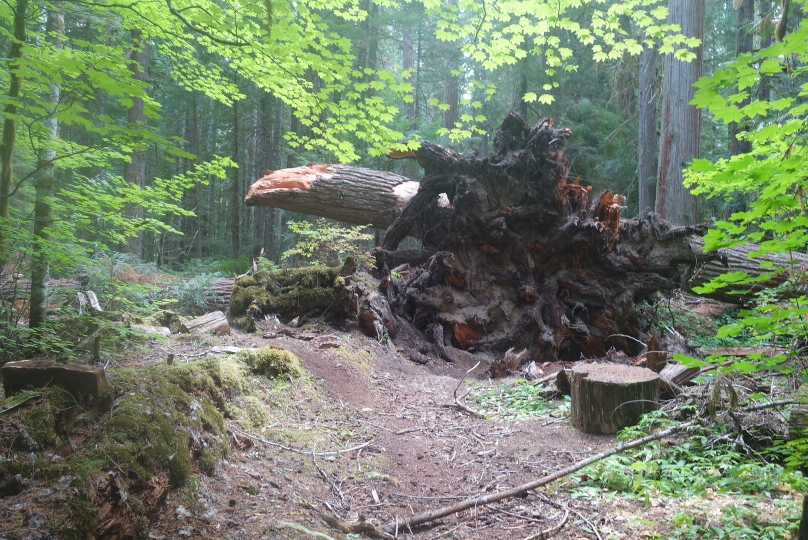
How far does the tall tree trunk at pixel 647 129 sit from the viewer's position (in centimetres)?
1377

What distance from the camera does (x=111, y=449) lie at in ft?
8.07

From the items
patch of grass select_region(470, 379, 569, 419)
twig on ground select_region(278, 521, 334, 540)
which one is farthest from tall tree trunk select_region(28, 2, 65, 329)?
patch of grass select_region(470, 379, 569, 419)

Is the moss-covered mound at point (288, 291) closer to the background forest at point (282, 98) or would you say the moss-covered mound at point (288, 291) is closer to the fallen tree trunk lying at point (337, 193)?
the background forest at point (282, 98)

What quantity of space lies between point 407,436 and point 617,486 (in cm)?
207

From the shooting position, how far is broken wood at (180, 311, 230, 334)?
246 inches

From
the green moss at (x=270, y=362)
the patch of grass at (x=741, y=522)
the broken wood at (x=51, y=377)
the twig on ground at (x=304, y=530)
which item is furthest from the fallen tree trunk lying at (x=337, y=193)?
the broken wood at (x=51, y=377)

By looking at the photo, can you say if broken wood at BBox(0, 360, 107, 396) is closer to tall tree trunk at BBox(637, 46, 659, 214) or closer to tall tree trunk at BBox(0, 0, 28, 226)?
tall tree trunk at BBox(0, 0, 28, 226)

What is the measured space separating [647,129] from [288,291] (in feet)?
39.2

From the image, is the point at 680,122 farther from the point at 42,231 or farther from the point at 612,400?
the point at 42,231

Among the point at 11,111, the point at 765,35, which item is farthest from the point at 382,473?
the point at 765,35

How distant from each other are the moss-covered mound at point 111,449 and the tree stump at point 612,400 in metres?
3.31

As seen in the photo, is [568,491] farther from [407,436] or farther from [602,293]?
[602,293]

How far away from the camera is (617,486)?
3.42 metres

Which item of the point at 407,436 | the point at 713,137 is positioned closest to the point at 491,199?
the point at 407,436
